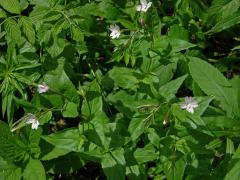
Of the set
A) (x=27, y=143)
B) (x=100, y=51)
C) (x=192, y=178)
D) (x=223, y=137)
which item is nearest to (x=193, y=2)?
(x=100, y=51)

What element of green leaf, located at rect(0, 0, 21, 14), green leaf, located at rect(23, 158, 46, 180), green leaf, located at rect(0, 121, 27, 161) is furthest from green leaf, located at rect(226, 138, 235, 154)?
green leaf, located at rect(0, 0, 21, 14)

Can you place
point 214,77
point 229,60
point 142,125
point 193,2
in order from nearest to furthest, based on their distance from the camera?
point 142,125, point 214,77, point 193,2, point 229,60

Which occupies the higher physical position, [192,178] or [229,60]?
[229,60]

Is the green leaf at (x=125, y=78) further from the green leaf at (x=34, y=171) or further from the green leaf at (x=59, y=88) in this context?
the green leaf at (x=34, y=171)

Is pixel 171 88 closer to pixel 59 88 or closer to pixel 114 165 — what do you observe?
pixel 114 165

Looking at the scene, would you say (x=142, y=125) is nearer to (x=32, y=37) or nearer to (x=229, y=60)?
(x=32, y=37)

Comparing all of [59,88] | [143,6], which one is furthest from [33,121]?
[143,6]

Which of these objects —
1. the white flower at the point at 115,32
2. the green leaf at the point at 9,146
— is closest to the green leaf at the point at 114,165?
the green leaf at the point at 9,146
